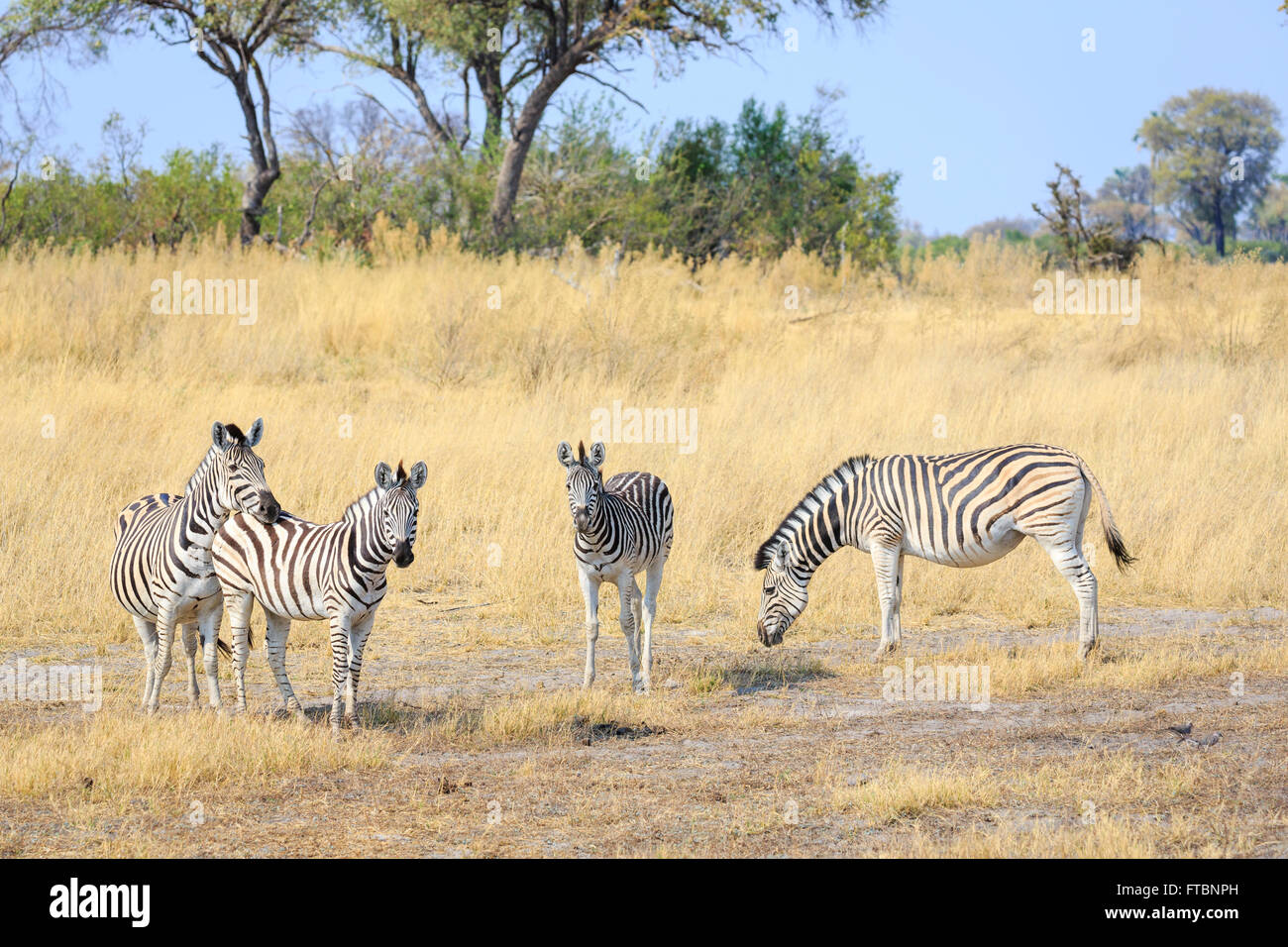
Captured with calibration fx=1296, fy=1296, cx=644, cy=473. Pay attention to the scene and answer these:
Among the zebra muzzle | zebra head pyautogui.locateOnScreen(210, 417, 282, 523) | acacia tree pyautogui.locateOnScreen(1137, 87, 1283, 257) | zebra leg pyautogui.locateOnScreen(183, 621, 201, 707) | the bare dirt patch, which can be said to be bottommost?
the bare dirt patch

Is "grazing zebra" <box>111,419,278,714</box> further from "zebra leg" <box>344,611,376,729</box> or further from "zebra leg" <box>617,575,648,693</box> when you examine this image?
"zebra leg" <box>617,575,648,693</box>

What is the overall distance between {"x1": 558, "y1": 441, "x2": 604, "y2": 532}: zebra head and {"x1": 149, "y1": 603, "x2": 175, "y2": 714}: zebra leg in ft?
7.59

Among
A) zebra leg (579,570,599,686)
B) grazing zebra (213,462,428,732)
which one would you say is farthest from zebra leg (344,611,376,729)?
zebra leg (579,570,599,686)

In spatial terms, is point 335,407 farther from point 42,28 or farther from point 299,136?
point 299,136

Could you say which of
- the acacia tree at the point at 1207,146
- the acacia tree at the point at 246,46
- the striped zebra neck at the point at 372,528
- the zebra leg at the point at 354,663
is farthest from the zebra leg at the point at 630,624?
the acacia tree at the point at 1207,146

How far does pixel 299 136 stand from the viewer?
103ft

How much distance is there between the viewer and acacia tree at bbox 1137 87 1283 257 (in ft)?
188

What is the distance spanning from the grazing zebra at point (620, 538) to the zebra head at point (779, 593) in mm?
969

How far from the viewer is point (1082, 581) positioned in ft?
28.4

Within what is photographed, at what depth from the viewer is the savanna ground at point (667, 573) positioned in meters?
5.79

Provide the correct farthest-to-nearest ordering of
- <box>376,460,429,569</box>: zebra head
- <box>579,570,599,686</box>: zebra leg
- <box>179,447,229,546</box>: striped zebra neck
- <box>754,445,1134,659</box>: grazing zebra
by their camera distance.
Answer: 1. <box>754,445,1134,659</box>: grazing zebra
2. <box>579,570,599,686</box>: zebra leg
3. <box>179,447,229,546</box>: striped zebra neck
4. <box>376,460,429,569</box>: zebra head

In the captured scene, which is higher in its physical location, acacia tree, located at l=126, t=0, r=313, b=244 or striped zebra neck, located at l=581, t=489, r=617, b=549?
acacia tree, located at l=126, t=0, r=313, b=244

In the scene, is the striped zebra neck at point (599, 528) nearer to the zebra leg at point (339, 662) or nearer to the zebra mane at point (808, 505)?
the zebra leg at point (339, 662)

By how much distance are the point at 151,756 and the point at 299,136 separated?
2754 cm
